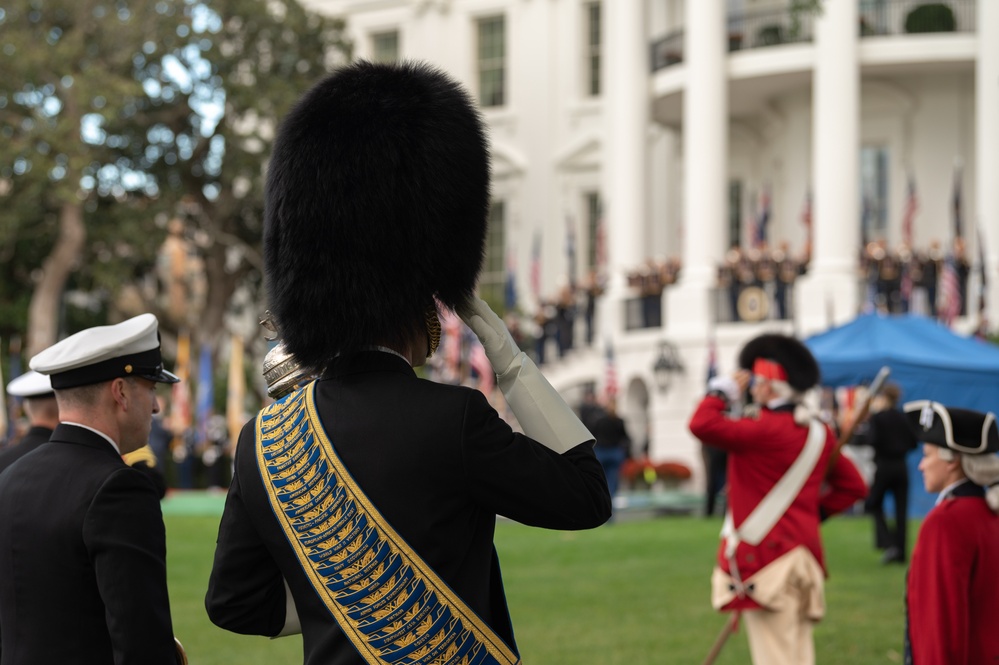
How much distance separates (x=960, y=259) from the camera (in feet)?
83.4

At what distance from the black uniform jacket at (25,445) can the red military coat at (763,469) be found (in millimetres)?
2971

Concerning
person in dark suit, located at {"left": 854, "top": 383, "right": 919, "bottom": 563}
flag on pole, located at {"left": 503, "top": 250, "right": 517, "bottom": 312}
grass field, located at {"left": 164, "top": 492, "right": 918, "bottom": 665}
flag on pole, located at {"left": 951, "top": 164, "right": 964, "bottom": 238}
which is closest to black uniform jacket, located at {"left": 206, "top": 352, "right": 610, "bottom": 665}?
grass field, located at {"left": 164, "top": 492, "right": 918, "bottom": 665}

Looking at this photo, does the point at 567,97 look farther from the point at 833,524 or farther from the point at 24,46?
the point at 833,524

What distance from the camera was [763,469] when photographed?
7219 mm

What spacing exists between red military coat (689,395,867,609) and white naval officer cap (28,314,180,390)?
3.54m

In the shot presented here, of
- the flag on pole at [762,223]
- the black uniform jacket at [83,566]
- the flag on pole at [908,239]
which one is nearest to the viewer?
the black uniform jacket at [83,566]

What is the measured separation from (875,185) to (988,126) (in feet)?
13.1

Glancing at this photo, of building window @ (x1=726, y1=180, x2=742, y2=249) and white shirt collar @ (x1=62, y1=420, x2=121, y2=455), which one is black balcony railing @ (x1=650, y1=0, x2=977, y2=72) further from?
white shirt collar @ (x1=62, y1=420, x2=121, y2=455)

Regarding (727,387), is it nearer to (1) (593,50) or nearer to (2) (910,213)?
(2) (910,213)

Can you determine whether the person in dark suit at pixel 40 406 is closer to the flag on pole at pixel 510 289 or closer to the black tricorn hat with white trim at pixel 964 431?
the black tricorn hat with white trim at pixel 964 431

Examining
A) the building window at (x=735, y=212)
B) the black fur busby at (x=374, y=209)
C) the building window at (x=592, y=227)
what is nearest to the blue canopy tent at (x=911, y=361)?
the black fur busby at (x=374, y=209)

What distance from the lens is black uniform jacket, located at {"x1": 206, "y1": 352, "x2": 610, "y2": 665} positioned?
3.01 metres

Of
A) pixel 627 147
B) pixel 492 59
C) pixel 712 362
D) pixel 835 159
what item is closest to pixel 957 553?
pixel 712 362

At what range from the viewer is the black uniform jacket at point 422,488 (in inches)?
118
